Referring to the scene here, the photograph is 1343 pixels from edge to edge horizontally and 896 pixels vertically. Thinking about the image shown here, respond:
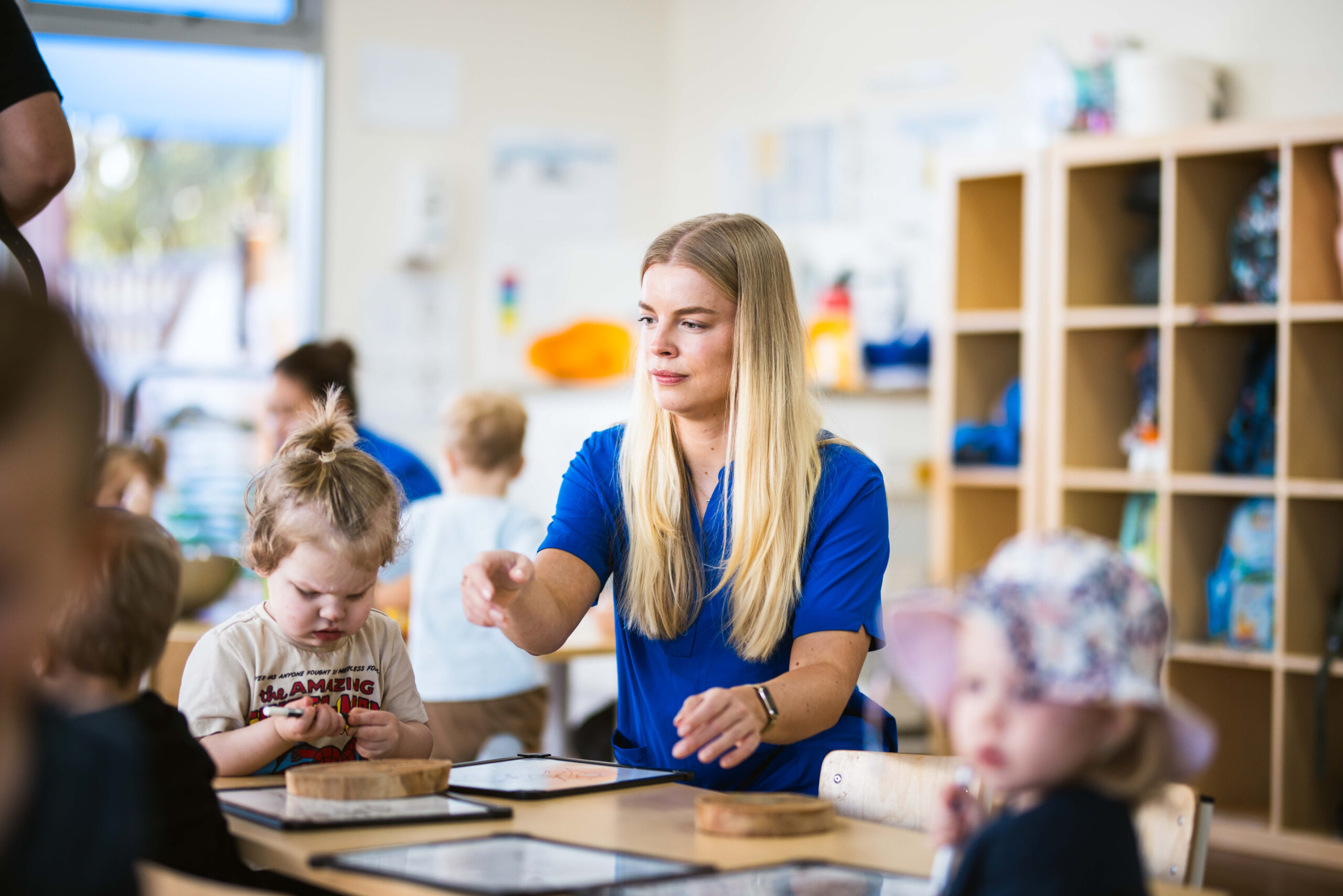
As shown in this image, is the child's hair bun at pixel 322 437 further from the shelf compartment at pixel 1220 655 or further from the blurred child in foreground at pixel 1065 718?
the shelf compartment at pixel 1220 655

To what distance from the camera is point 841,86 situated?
5062 mm

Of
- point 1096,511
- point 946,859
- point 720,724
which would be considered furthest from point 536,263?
point 946,859

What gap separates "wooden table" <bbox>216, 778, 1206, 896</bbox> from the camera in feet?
4.04

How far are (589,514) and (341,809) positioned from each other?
2.37 ft

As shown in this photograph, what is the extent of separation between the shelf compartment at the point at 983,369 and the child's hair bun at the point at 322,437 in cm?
282

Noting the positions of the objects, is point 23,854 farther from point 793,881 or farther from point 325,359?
point 325,359

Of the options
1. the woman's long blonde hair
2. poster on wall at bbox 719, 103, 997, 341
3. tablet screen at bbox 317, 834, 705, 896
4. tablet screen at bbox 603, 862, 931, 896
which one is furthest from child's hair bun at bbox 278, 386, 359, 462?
poster on wall at bbox 719, 103, 997, 341

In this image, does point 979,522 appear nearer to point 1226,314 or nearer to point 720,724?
point 1226,314

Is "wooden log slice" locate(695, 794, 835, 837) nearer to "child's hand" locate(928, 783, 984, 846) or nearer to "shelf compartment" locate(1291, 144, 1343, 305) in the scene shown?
"child's hand" locate(928, 783, 984, 846)

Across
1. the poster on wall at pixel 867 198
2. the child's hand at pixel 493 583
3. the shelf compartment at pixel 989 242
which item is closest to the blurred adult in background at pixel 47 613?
the child's hand at pixel 493 583

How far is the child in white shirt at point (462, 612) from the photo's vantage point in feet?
9.73

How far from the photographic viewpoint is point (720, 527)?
2.01m

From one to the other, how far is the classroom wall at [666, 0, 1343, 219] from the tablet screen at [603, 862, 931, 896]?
331 cm

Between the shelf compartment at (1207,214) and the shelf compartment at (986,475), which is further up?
the shelf compartment at (1207,214)
